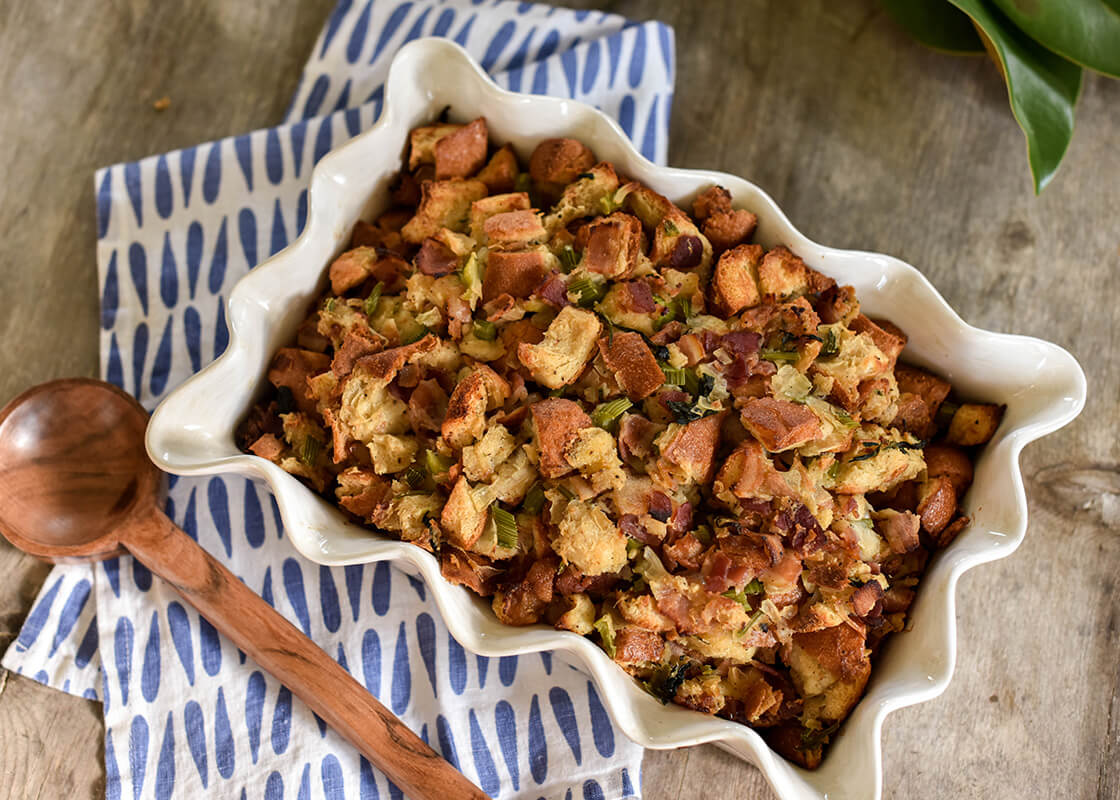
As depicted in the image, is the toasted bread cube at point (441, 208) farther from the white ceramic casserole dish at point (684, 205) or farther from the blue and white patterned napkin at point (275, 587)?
the blue and white patterned napkin at point (275, 587)

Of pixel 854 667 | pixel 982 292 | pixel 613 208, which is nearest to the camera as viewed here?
pixel 854 667

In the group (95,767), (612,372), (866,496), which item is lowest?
(95,767)

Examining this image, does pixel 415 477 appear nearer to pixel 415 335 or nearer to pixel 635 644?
pixel 415 335

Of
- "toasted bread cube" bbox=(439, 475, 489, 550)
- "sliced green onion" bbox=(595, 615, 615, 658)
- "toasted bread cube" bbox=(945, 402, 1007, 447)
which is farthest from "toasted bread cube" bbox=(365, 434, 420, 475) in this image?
"toasted bread cube" bbox=(945, 402, 1007, 447)

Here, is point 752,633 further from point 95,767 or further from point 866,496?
point 95,767

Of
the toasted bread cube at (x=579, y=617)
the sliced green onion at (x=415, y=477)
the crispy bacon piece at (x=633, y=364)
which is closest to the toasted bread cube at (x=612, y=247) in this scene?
the crispy bacon piece at (x=633, y=364)

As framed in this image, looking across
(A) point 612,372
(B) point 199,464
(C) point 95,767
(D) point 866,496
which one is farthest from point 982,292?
(C) point 95,767
